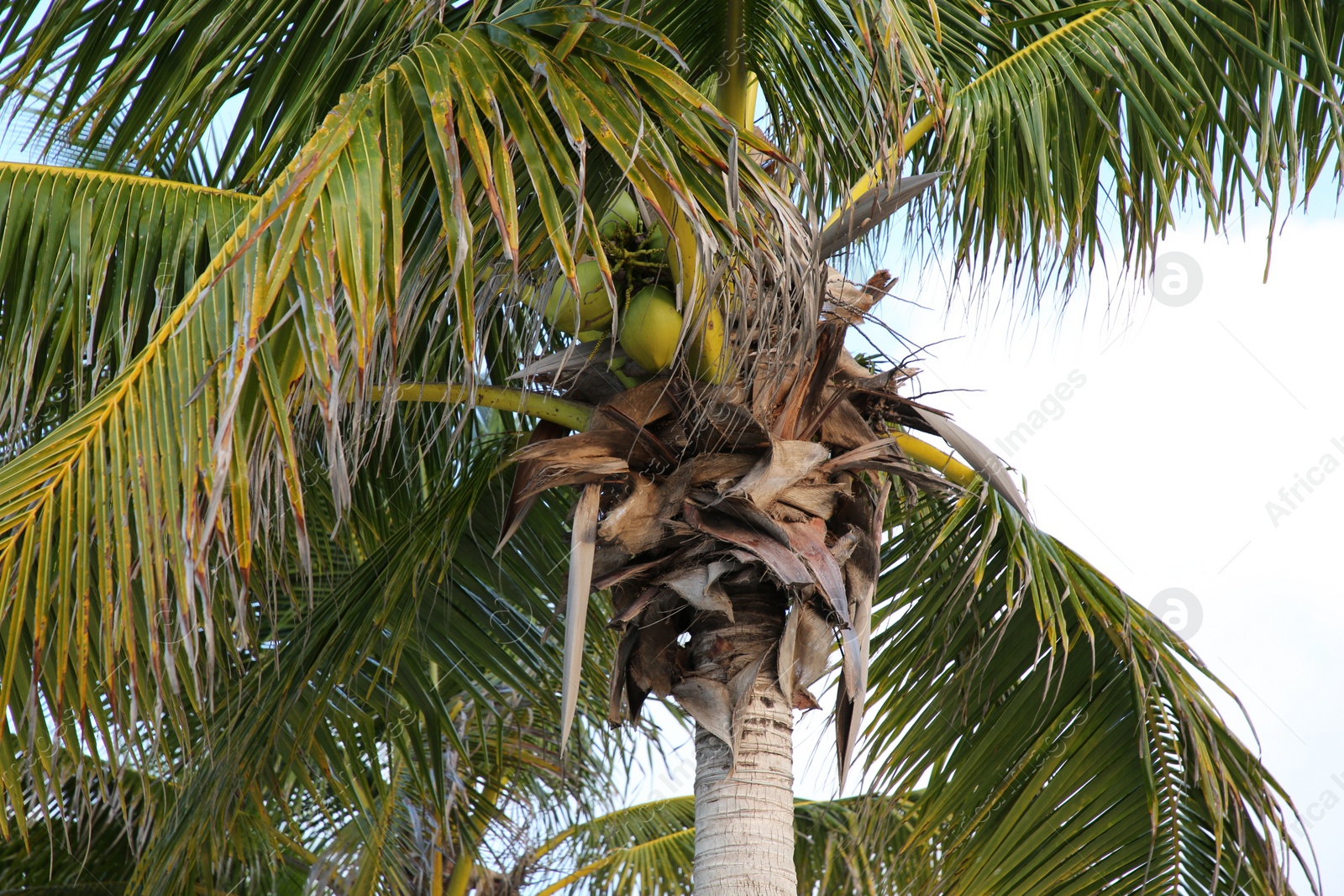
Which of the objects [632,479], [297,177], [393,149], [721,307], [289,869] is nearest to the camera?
[297,177]

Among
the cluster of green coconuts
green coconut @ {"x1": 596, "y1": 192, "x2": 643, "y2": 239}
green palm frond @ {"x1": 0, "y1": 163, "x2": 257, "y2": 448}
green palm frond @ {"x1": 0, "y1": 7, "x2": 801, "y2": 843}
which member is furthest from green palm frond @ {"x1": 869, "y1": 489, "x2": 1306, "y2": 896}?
green palm frond @ {"x1": 0, "y1": 163, "x2": 257, "y2": 448}

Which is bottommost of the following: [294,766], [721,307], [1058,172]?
[294,766]

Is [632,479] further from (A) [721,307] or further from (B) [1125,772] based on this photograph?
(B) [1125,772]

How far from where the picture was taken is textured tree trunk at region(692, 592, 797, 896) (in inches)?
101

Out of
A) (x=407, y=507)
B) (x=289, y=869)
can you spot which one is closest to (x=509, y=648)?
(x=407, y=507)

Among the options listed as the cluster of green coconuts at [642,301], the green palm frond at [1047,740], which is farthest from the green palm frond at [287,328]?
the green palm frond at [1047,740]

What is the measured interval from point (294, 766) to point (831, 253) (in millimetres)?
2098

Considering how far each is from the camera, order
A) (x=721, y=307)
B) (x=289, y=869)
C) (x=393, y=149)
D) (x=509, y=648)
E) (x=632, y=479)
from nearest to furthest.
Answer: (x=393, y=149) → (x=721, y=307) → (x=632, y=479) → (x=509, y=648) → (x=289, y=869)

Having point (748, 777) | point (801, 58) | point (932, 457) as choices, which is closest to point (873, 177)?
point (801, 58)

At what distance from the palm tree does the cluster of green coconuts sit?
0.01 metres

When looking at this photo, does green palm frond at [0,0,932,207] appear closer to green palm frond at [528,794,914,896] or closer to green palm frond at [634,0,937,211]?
green palm frond at [634,0,937,211]

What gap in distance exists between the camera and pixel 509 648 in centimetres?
405

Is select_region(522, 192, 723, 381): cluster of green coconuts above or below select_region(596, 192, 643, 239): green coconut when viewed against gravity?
below

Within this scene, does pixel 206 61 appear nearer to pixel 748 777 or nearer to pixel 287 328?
pixel 287 328
